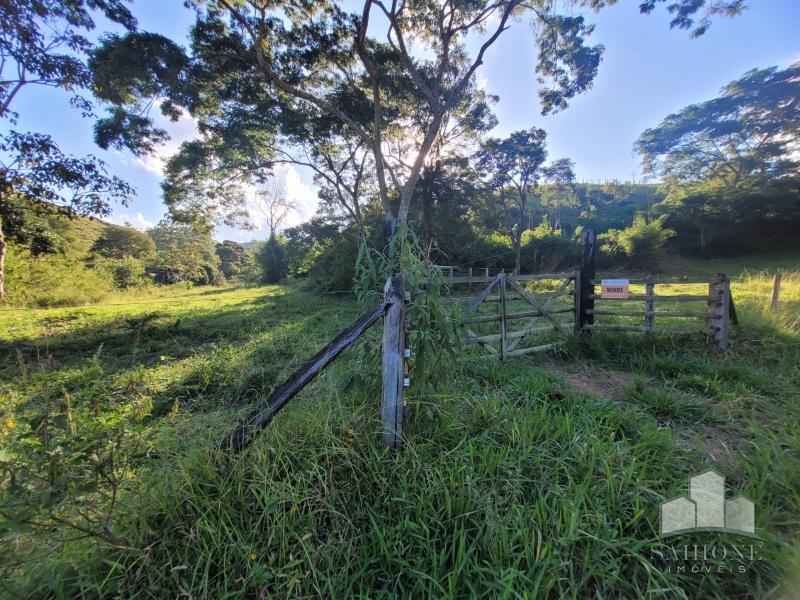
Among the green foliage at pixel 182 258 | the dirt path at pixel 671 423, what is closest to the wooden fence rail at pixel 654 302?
the dirt path at pixel 671 423

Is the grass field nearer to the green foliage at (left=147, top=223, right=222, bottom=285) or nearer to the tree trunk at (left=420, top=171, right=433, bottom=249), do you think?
the tree trunk at (left=420, top=171, right=433, bottom=249)

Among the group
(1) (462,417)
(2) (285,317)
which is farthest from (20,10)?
(1) (462,417)

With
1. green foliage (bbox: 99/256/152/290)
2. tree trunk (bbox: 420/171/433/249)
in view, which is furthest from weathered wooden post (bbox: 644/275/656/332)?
green foliage (bbox: 99/256/152/290)

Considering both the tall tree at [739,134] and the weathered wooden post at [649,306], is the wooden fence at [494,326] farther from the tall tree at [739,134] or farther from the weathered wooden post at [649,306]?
the tall tree at [739,134]

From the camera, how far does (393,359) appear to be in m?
1.92

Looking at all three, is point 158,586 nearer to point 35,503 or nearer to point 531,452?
point 35,503

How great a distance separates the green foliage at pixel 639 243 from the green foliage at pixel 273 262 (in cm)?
3181

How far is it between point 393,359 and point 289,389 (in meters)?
0.66

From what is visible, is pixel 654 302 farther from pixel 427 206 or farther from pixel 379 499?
pixel 427 206

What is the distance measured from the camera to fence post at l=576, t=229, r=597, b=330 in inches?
197

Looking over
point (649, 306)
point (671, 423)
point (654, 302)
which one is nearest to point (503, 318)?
point (671, 423)

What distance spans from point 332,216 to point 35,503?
782 inches

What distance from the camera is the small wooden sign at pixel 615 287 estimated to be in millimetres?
4524

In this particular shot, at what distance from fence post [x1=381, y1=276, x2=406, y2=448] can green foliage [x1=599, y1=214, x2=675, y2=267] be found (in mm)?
28188
